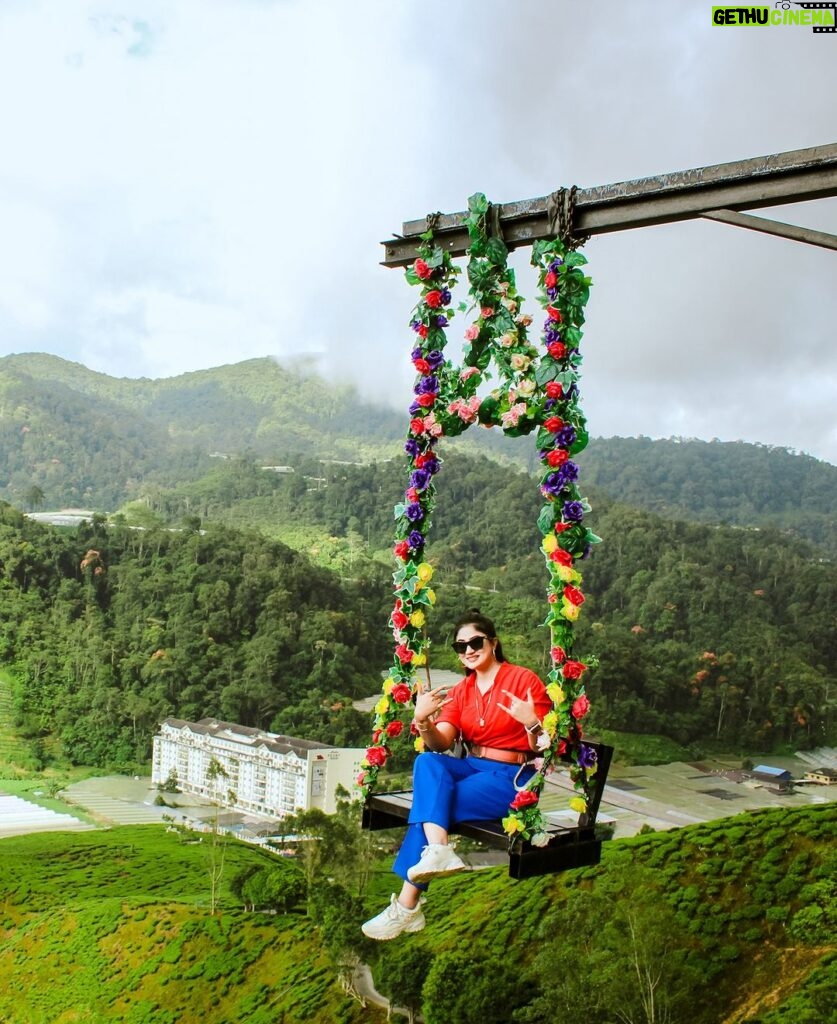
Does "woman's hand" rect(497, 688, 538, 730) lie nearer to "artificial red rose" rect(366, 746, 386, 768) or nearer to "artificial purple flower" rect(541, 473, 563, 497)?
"artificial red rose" rect(366, 746, 386, 768)

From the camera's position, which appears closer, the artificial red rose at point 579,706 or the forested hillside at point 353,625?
the artificial red rose at point 579,706

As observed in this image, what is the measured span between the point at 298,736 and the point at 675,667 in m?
9.09

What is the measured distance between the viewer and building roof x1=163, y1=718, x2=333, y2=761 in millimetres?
20969

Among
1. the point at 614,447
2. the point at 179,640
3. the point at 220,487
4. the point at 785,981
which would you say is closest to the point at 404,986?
the point at 785,981

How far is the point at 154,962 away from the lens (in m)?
12.6

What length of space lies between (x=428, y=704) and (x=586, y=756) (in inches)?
20.9

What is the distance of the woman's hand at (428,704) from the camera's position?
11.5 feet

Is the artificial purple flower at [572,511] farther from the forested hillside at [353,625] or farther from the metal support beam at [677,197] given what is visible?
the forested hillside at [353,625]

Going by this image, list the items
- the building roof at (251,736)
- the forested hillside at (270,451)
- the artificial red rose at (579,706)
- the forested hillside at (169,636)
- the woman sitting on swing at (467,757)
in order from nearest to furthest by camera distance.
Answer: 1. the artificial red rose at (579,706)
2. the woman sitting on swing at (467,757)
3. the building roof at (251,736)
4. the forested hillside at (169,636)
5. the forested hillside at (270,451)

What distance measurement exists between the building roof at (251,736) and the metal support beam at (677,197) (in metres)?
18.0

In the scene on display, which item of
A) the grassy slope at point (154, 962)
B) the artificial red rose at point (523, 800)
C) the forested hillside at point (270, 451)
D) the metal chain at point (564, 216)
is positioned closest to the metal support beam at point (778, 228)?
the metal chain at point (564, 216)

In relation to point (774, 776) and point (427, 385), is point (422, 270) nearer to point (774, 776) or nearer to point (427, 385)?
point (427, 385)

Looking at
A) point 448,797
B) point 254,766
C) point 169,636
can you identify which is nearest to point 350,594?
point 169,636

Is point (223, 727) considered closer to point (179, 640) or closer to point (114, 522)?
point (179, 640)
